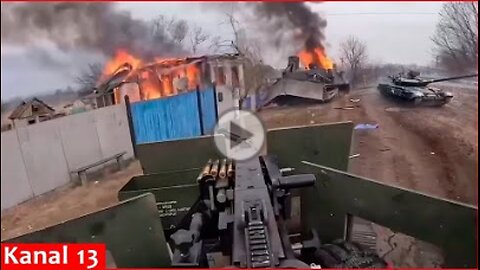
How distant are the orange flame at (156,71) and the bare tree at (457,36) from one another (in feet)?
2.41

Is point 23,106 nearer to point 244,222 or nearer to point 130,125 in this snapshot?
point 130,125

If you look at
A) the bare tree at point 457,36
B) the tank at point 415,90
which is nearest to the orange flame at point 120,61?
the tank at point 415,90

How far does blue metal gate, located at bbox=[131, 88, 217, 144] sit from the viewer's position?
5.53 feet

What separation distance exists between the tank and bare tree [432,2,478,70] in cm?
6

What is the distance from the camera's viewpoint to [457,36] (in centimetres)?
107

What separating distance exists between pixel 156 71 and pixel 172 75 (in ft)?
0.27

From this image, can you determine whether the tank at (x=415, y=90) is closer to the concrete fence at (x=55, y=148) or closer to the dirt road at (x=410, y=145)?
the dirt road at (x=410, y=145)

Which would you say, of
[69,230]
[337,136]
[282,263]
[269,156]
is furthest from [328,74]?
[69,230]

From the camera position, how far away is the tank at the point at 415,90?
122cm

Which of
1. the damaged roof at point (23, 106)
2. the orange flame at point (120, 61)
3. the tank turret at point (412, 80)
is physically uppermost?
the orange flame at point (120, 61)

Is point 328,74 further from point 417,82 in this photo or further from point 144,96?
point 144,96

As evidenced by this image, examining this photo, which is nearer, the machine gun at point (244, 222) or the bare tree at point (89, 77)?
the machine gun at point (244, 222)

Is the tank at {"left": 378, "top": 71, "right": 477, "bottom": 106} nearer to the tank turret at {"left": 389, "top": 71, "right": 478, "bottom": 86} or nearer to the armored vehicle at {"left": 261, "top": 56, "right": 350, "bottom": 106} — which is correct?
the tank turret at {"left": 389, "top": 71, "right": 478, "bottom": 86}

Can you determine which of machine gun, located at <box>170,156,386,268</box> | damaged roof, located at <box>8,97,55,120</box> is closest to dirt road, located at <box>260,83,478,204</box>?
machine gun, located at <box>170,156,386,268</box>
